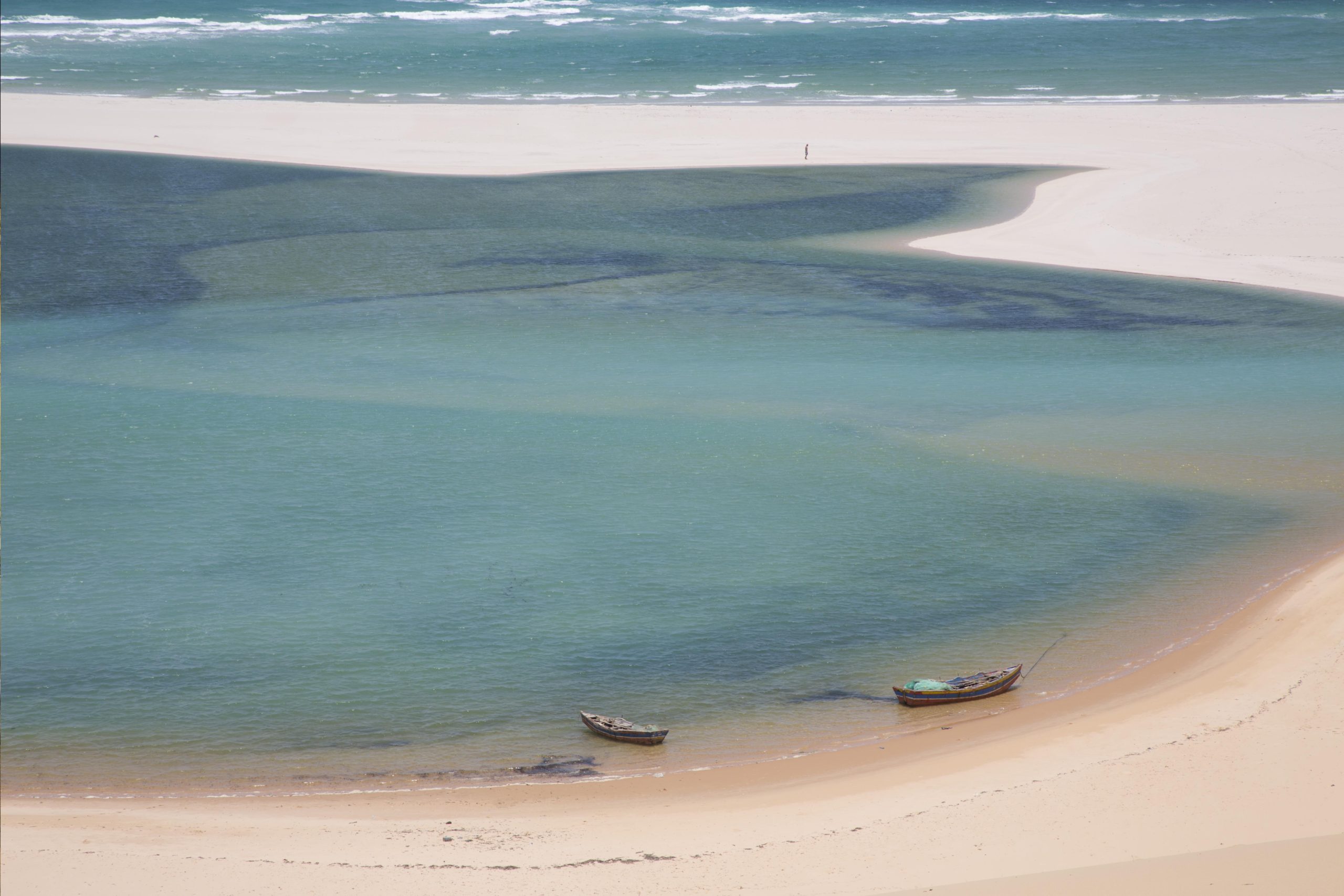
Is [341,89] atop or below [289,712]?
atop

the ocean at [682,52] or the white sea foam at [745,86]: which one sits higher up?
the ocean at [682,52]

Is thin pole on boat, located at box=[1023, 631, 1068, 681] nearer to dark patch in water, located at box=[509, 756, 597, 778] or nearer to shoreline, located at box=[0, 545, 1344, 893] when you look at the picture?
shoreline, located at box=[0, 545, 1344, 893]

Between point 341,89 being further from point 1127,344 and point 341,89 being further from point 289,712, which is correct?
point 289,712

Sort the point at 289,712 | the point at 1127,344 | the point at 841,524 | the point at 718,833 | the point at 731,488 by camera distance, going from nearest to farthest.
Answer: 1. the point at 718,833
2. the point at 289,712
3. the point at 841,524
4. the point at 731,488
5. the point at 1127,344

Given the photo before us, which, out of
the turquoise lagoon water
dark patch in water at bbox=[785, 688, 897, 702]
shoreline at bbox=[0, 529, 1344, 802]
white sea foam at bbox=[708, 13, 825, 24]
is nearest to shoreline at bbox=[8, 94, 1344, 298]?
the turquoise lagoon water

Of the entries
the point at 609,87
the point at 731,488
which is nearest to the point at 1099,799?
the point at 731,488

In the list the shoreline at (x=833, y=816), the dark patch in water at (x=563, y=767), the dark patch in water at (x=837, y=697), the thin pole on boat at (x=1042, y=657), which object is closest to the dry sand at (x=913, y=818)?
the shoreline at (x=833, y=816)

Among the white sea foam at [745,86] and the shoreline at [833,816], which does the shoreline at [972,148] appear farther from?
the shoreline at [833,816]
